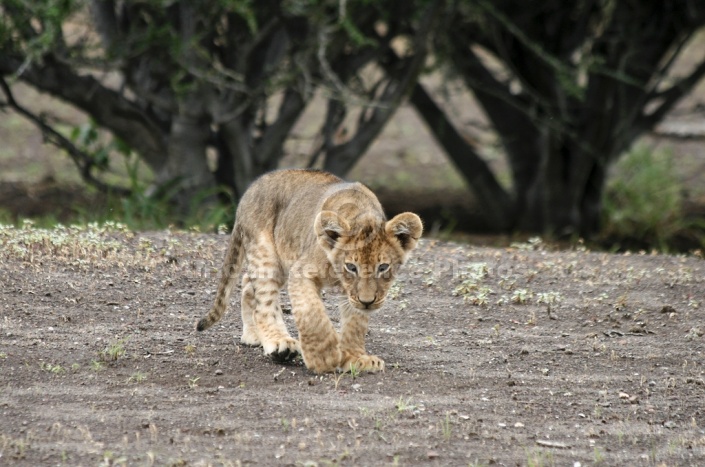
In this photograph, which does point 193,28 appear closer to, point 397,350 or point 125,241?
point 125,241

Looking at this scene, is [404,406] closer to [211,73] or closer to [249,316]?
[249,316]

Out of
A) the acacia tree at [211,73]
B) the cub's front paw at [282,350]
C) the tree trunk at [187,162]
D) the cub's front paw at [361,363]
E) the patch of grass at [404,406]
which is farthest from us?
the tree trunk at [187,162]

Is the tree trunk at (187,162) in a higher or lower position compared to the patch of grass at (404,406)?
lower

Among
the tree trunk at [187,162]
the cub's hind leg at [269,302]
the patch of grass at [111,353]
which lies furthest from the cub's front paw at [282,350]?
the tree trunk at [187,162]

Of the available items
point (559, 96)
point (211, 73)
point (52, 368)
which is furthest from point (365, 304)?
point (559, 96)

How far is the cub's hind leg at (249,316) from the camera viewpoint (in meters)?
5.94

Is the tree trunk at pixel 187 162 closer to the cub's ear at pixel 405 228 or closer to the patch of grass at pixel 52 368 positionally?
the patch of grass at pixel 52 368

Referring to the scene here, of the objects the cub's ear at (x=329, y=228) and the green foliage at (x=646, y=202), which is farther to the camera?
the green foliage at (x=646, y=202)

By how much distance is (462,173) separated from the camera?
12.2m

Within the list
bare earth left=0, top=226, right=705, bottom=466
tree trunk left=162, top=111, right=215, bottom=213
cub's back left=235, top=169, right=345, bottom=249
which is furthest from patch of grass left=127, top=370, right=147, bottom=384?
tree trunk left=162, top=111, right=215, bottom=213

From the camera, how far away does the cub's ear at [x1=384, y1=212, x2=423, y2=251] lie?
17.2ft

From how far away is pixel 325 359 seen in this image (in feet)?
17.7

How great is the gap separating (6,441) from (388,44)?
22.2 ft

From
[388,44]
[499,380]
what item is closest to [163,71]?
[388,44]
